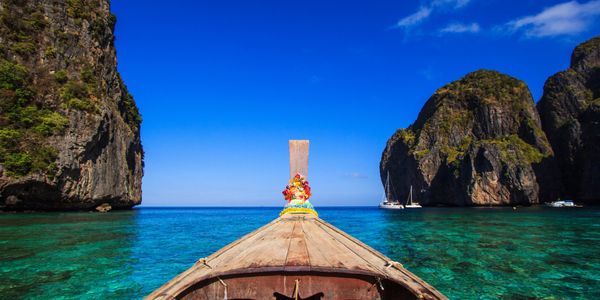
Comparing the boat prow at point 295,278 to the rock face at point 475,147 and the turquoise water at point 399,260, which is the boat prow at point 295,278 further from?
the rock face at point 475,147

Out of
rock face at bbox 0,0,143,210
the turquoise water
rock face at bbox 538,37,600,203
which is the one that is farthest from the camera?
rock face at bbox 538,37,600,203

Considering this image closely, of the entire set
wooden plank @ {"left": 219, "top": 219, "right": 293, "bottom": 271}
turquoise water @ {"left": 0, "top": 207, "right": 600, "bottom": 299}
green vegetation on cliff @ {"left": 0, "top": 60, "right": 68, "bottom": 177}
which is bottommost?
turquoise water @ {"left": 0, "top": 207, "right": 600, "bottom": 299}

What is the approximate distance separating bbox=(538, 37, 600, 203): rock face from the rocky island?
0.21 meters

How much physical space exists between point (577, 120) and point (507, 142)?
15.5 meters

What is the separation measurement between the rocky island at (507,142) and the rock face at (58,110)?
254 feet

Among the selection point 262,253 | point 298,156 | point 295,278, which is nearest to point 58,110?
point 298,156

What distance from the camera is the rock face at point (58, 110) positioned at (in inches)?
1442

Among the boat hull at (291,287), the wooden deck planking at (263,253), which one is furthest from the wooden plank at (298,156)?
the boat hull at (291,287)

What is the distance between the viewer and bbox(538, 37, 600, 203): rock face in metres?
75.1

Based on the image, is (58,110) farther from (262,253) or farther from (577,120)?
(577,120)

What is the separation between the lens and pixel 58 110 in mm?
40656

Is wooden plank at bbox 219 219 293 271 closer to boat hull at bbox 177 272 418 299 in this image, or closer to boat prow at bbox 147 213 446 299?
boat prow at bbox 147 213 446 299

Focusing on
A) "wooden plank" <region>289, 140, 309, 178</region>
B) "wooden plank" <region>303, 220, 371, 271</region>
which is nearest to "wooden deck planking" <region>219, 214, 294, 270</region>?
"wooden plank" <region>303, 220, 371, 271</region>

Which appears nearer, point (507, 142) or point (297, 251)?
point (297, 251)
